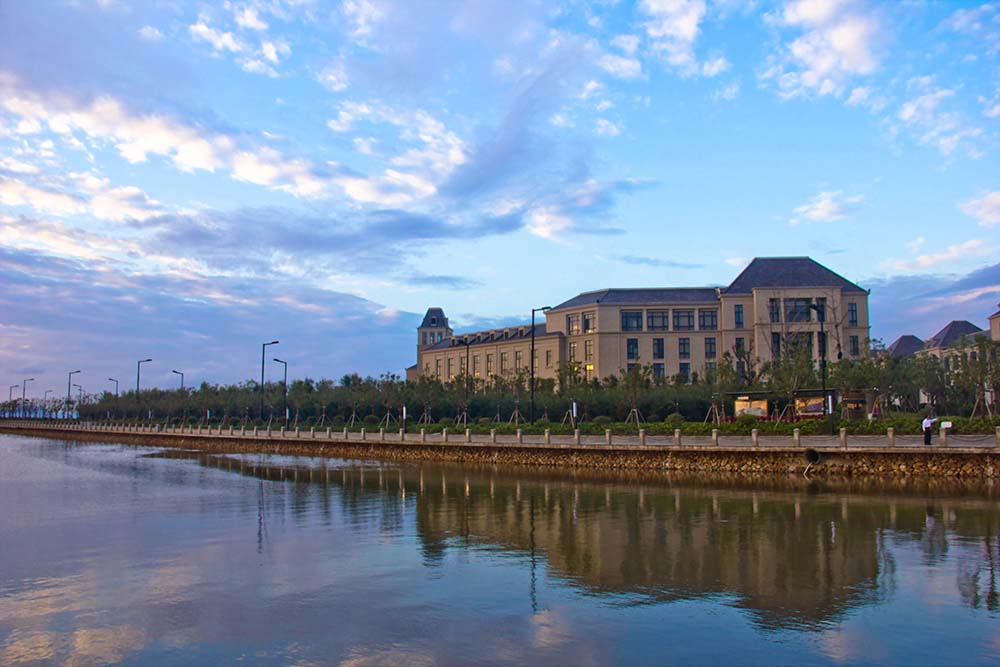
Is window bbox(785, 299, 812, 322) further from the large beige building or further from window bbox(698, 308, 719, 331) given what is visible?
window bbox(698, 308, 719, 331)

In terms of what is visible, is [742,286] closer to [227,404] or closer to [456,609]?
[227,404]

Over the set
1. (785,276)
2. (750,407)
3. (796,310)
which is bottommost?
(750,407)

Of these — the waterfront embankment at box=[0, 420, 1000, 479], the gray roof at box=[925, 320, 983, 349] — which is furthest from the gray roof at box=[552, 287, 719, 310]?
the waterfront embankment at box=[0, 420, 1000, 479]

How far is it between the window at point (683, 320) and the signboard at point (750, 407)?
165 ft

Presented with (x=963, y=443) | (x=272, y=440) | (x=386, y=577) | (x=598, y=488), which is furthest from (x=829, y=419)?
(x=272, y=440)

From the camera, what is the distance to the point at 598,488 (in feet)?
113

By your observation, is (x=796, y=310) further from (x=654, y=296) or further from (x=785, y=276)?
(x=654, y=296)

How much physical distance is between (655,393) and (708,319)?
2880 centimetres

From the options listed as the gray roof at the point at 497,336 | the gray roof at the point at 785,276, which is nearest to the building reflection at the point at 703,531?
the gray roof at the point at 785,276

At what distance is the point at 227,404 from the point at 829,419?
85.9 metres

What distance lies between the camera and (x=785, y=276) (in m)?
94.6

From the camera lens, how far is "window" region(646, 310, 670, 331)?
100625 millimetres

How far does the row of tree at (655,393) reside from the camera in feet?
173

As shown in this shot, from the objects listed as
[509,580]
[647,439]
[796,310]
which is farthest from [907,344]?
[509,580]
